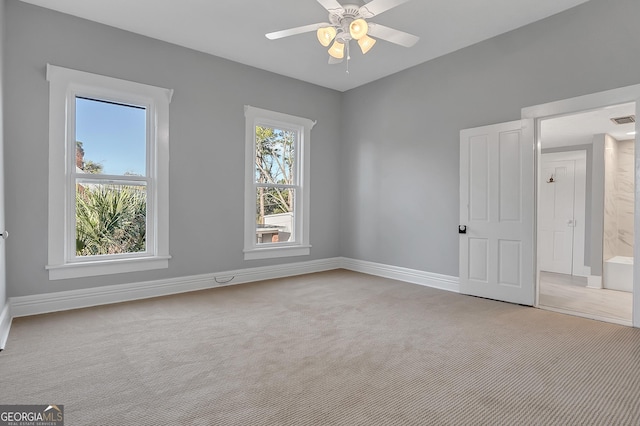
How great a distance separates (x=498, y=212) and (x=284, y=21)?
3.23 meters

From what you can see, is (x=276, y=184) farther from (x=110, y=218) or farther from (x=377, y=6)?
(x=377, y=6)

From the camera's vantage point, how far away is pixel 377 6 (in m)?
2.63

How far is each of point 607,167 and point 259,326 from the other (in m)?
5.88

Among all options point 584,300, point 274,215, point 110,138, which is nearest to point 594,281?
point 584,300

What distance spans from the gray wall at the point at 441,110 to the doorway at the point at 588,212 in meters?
0.59

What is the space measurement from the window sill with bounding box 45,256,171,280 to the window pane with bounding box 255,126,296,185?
182 cm

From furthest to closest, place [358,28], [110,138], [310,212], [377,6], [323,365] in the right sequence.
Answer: [310,212], [110,138], [358,28], [377,6], [323,365]

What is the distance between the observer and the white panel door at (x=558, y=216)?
643 centimetres

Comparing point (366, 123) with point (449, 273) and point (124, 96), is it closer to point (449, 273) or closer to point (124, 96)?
point (449, 273)

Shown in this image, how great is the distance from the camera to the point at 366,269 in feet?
18.8

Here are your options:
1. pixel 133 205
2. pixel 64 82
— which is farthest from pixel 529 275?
pixel 64 82

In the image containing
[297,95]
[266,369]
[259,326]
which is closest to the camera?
[266,369]

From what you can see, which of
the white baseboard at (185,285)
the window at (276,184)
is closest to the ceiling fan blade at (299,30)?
the window at (276,184)

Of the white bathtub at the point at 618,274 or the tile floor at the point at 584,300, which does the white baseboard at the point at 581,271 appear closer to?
the tile floor at the point at 584,300
